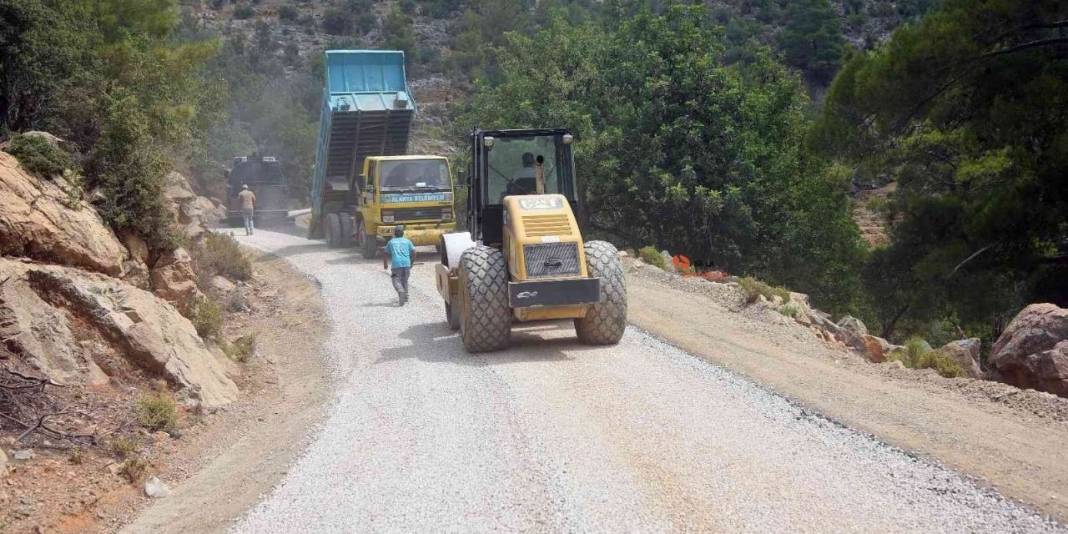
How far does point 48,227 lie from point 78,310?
1.06 meters

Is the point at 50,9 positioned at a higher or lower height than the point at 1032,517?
higher

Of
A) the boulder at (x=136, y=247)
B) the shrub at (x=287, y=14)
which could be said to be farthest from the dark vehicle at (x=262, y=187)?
the shrub at (x=287, y=14)

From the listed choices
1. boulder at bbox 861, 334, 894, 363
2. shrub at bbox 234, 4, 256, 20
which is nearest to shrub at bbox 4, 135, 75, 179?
boulder at bbox 861, 334, 894, 363

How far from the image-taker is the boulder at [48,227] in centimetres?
962

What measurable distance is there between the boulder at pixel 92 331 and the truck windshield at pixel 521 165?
4006mm

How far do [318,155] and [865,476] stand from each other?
20.7 meters

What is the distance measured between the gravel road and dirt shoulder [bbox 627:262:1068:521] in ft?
0.92

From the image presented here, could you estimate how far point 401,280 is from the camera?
1590 centimetres

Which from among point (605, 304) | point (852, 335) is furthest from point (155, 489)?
point (852, 335)

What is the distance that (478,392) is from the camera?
954 cm

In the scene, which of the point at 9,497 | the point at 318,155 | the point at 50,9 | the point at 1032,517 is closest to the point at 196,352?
the point at 9,497

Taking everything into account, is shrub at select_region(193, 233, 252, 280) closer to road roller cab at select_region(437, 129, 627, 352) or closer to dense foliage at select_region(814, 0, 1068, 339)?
road roller cab at select_region(437, 129, 627, 352)

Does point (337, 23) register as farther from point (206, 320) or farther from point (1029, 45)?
point (206, 320)

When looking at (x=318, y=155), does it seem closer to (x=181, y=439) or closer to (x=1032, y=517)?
(x=181, y=439)
